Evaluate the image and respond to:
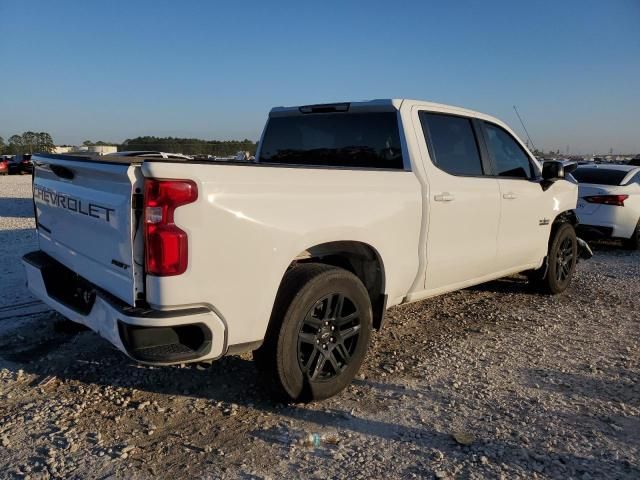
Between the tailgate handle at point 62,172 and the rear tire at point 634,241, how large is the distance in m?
9.25

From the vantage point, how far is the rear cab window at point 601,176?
9312mm

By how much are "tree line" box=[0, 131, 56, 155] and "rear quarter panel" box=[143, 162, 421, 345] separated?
56.7 m

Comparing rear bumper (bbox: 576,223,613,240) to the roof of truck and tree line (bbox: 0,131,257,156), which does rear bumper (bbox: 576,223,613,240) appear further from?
tree line (bbox: 0,131,257,156)

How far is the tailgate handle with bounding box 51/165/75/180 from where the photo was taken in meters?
3.15

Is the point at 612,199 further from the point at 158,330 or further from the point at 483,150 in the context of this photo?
the point at 158,330

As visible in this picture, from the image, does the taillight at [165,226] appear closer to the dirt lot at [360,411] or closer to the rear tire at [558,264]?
the dirt lot at [360,411]

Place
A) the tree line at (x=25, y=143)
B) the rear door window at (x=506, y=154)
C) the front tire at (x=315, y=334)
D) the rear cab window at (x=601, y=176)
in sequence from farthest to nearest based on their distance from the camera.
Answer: the tree line at (x=25, y=143), the rear cab window at (x=601, y=176), the rear door window at (x=506, y=154), the front tire at (x=315, y=334)

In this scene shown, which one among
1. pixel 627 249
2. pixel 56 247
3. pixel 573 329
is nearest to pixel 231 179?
pixel 56 247

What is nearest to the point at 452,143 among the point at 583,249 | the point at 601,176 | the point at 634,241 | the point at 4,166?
the point at 583,249

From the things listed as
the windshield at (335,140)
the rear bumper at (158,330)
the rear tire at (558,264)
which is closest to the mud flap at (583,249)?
the rear tire at (558,264)

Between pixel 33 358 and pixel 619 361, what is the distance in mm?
4565

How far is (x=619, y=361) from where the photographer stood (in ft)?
13.6

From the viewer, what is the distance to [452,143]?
174 inches

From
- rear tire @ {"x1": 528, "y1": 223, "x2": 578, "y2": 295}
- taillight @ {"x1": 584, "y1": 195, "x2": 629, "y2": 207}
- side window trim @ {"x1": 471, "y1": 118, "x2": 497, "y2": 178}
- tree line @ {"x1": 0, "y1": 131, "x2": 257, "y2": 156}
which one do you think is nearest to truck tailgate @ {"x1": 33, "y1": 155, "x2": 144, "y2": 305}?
side window trim @ {"x1": 471, "y1": 118, "x2": 497, "y2": 178}
